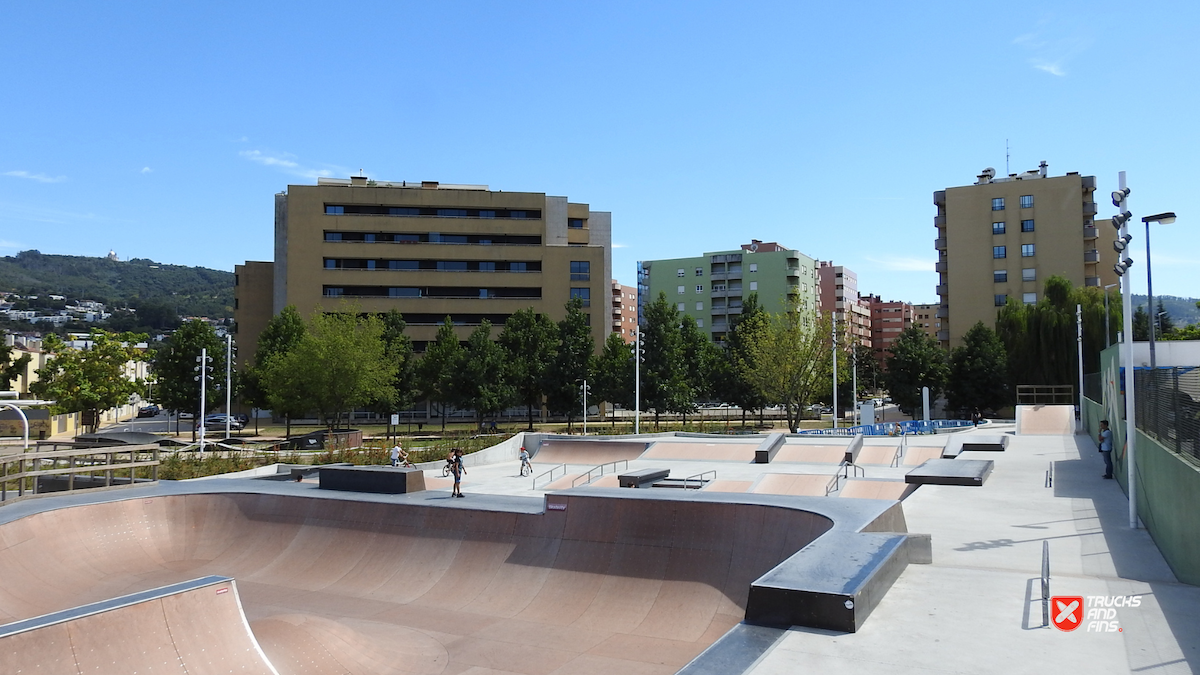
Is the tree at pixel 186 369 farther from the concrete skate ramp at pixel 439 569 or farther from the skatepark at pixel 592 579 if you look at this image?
the concrete skate ramp at pixel 439 569

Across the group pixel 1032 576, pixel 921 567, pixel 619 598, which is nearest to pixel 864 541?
pixel 921 567

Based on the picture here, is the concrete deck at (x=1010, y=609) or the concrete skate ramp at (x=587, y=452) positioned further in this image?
the concrete skate ramp at (x=587, y=452)

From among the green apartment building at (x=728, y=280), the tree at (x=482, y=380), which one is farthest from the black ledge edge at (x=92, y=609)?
the green apartment building at (x=728, y=280)

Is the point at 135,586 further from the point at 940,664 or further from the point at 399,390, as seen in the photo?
the point at 399,390

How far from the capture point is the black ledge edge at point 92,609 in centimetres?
669

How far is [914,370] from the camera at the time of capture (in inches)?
2179

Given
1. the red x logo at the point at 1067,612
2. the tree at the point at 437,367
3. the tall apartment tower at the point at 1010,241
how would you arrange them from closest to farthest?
the red x logo at the point at 1067,612, the tree at the point at 437,367, the tall apartment tower at the point at 1010,241

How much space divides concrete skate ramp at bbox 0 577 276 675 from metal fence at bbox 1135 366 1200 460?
11.0 m

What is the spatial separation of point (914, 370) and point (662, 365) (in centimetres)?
2038

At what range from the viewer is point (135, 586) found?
12.7 meters

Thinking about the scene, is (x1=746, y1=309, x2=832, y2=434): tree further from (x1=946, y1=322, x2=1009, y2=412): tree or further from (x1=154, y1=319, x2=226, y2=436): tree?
(x1=154, y1=319, x2=226, y2=436): tree

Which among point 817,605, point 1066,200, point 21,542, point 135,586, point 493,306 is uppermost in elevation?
point 1066,200

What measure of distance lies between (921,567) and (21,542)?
13919mm

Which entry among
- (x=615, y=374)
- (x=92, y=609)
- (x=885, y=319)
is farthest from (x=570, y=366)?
(x=885, y=319)
